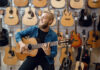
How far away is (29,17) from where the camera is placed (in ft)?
10.5

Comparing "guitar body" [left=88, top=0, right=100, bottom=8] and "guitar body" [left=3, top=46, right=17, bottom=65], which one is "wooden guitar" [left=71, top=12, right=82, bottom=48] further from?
"guitar body" [left=3, top=46, right=17, bottom=65]

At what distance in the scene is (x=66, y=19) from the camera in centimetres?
328

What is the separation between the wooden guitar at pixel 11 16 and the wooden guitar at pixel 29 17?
163mm

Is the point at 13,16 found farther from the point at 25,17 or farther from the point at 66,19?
the point at 66,19

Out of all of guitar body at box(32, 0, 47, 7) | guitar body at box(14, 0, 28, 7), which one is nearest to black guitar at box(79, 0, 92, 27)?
guitar body at box(32, 0, 47, 7)

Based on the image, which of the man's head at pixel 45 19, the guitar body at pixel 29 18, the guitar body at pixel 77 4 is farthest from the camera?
the guitar body at pixel 77 4

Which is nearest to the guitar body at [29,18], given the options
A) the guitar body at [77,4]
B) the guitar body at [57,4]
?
the guitar body at [57,4]

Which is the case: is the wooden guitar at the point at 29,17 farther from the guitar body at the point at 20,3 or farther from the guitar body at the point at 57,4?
the guitar body at the point at 57,4

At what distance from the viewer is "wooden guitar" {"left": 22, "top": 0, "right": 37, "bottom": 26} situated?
3189 mm

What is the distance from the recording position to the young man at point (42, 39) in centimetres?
209

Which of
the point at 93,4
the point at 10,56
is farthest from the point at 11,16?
the point at 93,4

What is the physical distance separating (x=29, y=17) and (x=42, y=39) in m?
1.13

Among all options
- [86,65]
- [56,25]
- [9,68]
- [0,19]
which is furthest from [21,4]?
[86,65]

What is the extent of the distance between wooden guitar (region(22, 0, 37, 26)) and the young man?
102 centimetres
